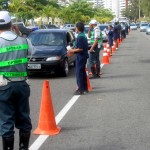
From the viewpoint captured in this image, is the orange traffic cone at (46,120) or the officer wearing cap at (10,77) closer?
the officer wearing cap at (10,77)

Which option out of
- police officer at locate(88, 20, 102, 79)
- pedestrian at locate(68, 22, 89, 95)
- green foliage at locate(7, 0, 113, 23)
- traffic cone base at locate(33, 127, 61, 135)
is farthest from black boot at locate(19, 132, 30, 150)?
green foliage at locate(7, 0, 113, 23)

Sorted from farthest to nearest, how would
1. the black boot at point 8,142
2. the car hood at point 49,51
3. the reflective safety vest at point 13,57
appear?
the car hood at point 49,51
the black boot at point 8,142
the reflective safety vest at point 13,57

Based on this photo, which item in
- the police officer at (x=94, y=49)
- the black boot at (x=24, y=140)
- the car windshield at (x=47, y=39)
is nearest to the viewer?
the black boot at (x=24, y=140)

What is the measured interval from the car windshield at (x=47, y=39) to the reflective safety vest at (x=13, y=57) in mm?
9490

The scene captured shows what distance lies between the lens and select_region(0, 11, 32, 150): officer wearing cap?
495cm

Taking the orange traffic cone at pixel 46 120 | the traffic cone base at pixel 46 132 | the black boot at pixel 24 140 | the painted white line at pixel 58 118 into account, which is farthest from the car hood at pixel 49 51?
the black boot at pixel 24 140

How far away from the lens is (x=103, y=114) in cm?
819

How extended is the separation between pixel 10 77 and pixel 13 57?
241 millimetres

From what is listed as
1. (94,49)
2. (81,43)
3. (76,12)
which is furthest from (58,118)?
(76,12)

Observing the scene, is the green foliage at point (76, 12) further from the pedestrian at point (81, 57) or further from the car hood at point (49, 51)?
the pedestrian at point (81, 57)

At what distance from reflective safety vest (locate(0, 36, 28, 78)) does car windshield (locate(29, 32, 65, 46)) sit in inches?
374

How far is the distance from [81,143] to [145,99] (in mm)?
3918

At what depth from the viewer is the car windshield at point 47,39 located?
1466 centimetres

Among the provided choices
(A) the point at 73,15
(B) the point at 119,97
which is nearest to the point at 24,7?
(A) the point at 73,15
